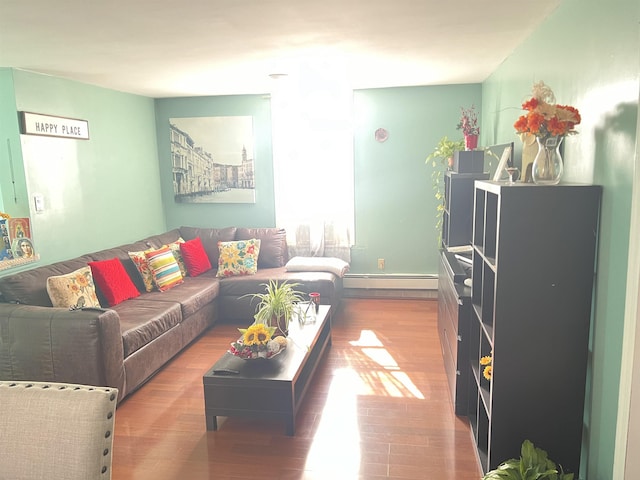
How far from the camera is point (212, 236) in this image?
545cm

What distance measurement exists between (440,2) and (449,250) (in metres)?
1.91

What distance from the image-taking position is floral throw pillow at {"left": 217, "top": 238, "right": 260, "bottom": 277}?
5027 mm

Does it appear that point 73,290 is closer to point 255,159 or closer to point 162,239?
point 162,239

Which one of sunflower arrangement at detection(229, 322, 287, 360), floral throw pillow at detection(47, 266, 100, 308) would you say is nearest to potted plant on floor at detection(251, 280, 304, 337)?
sunflower arrangement at detection(229, 322, 287, 360)

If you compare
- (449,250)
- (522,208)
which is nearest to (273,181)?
(449,250)

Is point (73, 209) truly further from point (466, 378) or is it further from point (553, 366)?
point (553, 366)

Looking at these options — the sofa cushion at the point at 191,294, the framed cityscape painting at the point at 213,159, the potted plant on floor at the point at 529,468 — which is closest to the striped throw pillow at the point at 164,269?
the sofa cushion at the point at 191,294

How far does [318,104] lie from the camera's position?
17.4 ft

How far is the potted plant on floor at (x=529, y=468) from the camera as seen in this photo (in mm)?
1906

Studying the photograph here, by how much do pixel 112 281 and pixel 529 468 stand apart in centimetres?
331

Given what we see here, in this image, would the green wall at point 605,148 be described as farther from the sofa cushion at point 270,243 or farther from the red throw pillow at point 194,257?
the red throw pillow at point 194,257

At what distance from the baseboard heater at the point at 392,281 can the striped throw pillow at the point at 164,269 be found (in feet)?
6.24

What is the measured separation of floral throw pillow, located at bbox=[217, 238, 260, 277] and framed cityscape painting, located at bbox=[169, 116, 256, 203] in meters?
0.73

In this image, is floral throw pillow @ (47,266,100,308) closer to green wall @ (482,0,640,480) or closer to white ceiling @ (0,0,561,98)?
white ceiling @ (0,0,561,98)
